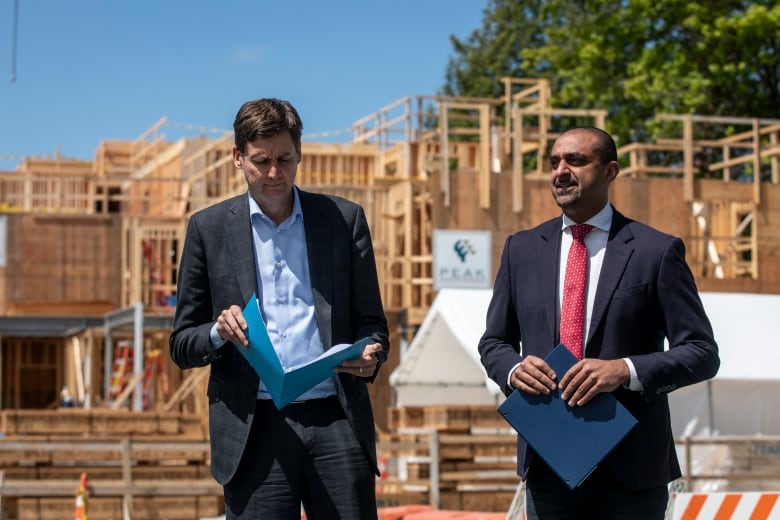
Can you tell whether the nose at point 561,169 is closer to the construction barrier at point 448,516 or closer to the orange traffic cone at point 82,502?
the construction barrier at point 448,516

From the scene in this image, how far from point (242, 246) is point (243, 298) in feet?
0.56

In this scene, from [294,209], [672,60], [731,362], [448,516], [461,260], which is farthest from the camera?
[672,60]

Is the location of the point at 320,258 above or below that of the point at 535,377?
above

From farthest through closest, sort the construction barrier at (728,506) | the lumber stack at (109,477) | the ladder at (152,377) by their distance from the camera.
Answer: the ladder at (152,377)
the lumber stack at (109,477)
the construction barrier at (728,506)

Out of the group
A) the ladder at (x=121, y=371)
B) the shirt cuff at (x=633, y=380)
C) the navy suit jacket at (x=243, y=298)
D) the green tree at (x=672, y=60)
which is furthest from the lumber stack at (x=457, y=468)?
the green tree at (x=672, y=60)

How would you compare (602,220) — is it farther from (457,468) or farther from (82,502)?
(457,468)

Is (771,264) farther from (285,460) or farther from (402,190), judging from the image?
(285,460)

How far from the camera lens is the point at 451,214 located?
91.8 feet

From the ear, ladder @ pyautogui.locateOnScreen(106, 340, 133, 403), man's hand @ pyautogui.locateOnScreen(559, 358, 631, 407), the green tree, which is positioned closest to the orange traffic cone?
the ear

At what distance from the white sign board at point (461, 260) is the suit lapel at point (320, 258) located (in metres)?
22.6

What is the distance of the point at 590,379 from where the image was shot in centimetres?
416

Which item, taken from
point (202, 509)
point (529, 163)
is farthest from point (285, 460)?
point (529, 163)

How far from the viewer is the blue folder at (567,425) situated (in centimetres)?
419

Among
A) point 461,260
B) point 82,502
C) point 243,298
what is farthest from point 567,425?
point 461,260
